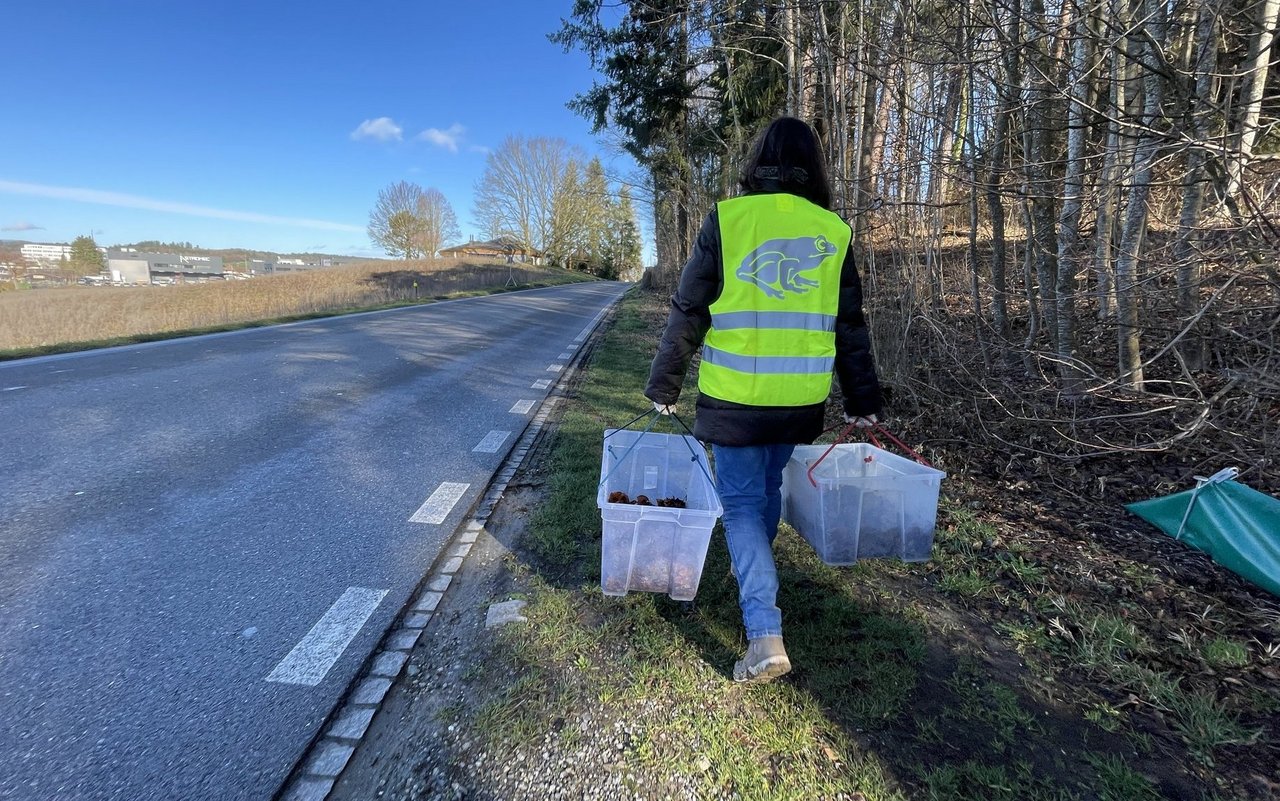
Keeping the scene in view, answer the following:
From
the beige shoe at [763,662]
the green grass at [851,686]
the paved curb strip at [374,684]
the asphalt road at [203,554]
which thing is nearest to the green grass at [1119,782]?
the green grass at [851,686]

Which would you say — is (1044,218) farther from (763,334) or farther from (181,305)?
(181,305)

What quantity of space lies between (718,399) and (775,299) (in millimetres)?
442

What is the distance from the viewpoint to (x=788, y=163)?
7.04 feet

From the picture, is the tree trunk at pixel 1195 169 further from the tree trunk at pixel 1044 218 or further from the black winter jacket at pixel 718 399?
the black winter jacket at pixel 718 399

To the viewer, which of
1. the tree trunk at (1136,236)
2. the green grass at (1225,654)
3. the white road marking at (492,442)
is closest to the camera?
the green grass at (1225,654)

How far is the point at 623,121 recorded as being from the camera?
51.5 feet

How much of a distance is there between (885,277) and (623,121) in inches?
476

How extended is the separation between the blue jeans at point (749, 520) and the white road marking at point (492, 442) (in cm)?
288

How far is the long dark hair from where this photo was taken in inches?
84.6

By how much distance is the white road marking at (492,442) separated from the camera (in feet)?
15.5

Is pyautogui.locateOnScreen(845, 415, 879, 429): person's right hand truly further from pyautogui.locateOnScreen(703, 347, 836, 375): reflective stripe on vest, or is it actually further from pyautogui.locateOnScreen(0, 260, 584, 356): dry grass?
pyautogui.locateOnScreen(0, 260, 584, 356): dry grass

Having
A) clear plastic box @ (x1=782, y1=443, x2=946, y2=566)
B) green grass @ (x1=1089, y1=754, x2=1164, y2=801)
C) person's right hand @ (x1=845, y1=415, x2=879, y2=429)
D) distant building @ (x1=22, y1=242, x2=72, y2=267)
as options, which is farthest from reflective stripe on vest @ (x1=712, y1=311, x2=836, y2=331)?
distant building @ (x1=22, y1=242, x2=72, y2=267)

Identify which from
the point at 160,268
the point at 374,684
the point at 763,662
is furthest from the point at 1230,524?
the point at 160,268

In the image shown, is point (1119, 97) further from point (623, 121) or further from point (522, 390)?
point (623, 121)
